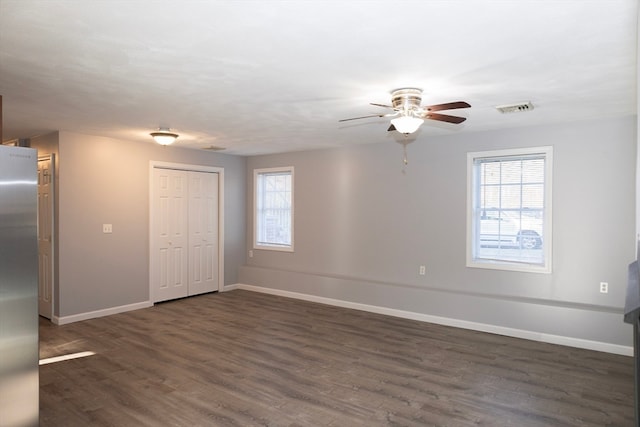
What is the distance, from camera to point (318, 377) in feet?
11.9

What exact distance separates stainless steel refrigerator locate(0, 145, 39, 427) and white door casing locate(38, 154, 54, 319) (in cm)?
305

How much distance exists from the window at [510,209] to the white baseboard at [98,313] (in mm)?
4648

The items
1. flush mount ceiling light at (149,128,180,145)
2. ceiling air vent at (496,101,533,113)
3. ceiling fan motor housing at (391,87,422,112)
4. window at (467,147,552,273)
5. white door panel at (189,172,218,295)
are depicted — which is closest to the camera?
ceiling fan motor housing at (391,87,422,112)

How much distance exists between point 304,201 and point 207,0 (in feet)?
16.5

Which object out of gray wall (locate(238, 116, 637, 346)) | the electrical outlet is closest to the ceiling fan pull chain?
gray wall (locate(238, 116, 637, 346))

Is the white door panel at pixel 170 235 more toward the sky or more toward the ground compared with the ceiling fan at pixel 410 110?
more toward the ground

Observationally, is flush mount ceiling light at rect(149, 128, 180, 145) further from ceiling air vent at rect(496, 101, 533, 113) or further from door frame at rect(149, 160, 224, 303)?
ceiling air vent at rect(496, 101, 533, 113)

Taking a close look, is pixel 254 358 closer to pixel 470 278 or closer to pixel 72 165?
pixel 470 278

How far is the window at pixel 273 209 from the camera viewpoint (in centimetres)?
721

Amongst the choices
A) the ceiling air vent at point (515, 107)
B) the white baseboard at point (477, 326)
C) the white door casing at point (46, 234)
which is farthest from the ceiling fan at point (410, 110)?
the white door casing at point (46, 234)

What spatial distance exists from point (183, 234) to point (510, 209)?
190 inches

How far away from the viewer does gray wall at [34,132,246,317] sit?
5.25 meters

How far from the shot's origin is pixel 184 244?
Answer: 669 cm

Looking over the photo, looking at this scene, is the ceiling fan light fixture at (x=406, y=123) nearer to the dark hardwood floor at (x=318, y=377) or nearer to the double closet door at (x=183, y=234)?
the dark hardwood floor at (x=318, y=377)
